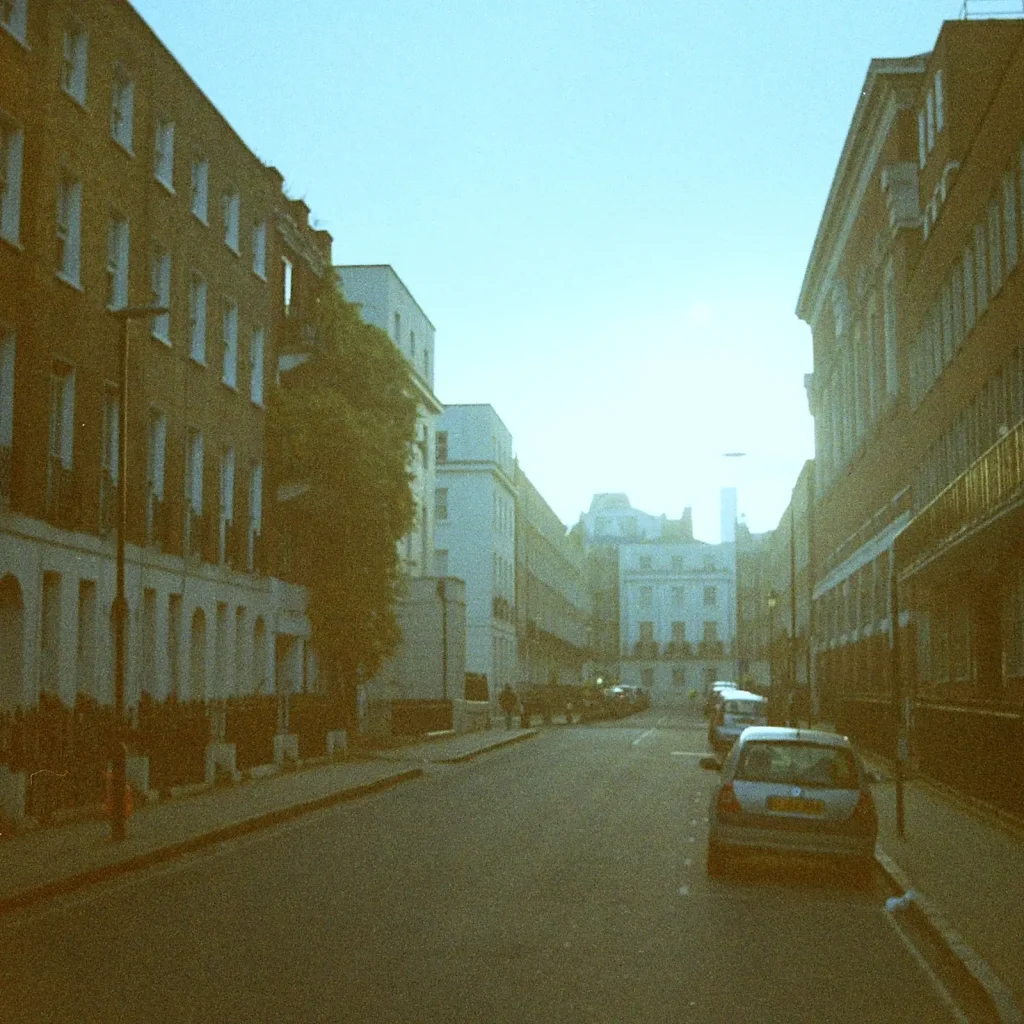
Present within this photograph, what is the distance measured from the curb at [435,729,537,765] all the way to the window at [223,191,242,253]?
12099 mm

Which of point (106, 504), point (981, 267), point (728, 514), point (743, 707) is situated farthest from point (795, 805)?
point (728, 514)

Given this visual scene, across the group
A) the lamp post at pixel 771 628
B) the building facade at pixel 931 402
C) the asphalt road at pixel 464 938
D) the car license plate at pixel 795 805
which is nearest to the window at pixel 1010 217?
the building facade at pixel 931 402

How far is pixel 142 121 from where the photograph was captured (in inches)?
1193

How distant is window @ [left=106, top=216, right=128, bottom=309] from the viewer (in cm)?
2858

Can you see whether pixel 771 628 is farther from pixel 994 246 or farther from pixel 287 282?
pixel 994 246

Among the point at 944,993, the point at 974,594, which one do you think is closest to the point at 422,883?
the point at 944,993

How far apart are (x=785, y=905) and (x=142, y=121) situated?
2051 cm

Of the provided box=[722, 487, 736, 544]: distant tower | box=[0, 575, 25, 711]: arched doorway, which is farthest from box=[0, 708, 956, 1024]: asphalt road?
box=[722, 487, 736, 544]: distant tower

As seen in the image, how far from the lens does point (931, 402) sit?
39781mm

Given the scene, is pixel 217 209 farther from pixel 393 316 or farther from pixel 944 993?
pixel 944 993

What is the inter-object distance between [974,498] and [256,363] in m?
17.5

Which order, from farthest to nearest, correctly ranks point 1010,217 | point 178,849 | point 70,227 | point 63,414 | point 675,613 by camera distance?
point 675,613
point 1010,217
point 70,227
point 63,414
point 178,849

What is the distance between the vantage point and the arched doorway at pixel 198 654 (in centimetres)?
3444

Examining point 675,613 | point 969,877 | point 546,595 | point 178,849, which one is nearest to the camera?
point 969,877
